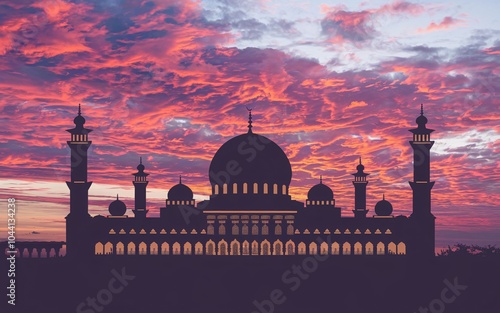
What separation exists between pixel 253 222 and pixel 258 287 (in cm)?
1099

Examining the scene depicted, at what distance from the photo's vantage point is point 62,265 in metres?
61.5

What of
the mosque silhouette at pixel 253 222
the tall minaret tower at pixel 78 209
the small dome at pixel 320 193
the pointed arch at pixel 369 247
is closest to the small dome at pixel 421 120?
the mosque silhouette at pixel 253 222

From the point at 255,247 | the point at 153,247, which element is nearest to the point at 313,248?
the point at 255,247

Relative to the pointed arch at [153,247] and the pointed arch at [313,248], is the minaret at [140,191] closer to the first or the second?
the pointed arch at [153,247]

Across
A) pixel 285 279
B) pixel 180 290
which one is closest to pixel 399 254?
pixel 285 279

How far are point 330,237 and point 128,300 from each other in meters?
19.7

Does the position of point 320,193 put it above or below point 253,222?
above

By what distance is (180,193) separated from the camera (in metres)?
71.8

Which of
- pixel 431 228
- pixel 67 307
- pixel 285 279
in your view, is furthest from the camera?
pixel 431 228

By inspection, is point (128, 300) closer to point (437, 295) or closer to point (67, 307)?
point (67, 307)

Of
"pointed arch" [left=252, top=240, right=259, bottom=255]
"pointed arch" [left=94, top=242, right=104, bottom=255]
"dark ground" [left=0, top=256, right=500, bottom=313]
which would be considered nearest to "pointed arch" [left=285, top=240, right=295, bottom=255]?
"pointed arch" [left=252, top=240, right=259, bottom=255]

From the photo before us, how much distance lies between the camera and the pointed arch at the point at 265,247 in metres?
68.9

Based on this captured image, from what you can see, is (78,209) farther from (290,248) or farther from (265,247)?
(290,248)

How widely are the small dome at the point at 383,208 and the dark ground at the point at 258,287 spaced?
9.60m
